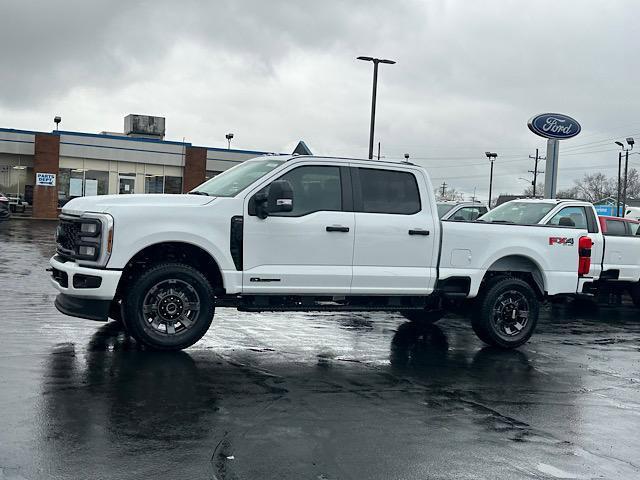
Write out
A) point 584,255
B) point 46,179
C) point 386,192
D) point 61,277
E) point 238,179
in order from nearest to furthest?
point 61,277 → point 238,179 → point 386,192 → point 584,255 → point 46,179

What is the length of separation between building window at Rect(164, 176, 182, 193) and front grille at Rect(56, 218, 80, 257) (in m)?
39.6

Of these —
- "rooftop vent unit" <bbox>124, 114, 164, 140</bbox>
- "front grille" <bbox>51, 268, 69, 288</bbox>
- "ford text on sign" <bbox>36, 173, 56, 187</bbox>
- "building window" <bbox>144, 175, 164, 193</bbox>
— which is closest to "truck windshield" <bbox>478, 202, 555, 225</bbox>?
"front grille" <bbox>51, 268, 69, 288</bbox>

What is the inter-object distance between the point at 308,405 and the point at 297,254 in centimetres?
248

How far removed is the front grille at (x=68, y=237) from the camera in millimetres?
8211

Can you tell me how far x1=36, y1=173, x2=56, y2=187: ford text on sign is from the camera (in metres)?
43.4

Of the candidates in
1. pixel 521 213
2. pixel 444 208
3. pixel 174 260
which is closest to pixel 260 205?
pixel 174 260

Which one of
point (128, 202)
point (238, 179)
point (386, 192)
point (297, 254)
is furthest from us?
point (386, 192)

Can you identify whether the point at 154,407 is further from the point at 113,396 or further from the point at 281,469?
the point at 281,469

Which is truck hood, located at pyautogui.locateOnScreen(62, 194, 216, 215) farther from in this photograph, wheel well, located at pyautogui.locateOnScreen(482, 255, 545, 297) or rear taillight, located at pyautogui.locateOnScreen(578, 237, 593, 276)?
rear taillight, located at pyautogui.locateOnScreen(578, 237, 593, 276)

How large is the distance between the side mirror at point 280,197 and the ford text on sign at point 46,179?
3815 cm

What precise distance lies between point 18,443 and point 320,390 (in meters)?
2.81

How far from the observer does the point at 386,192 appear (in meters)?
9.34

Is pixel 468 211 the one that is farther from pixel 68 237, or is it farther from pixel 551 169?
pixel 68 237

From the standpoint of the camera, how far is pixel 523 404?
7.02m
